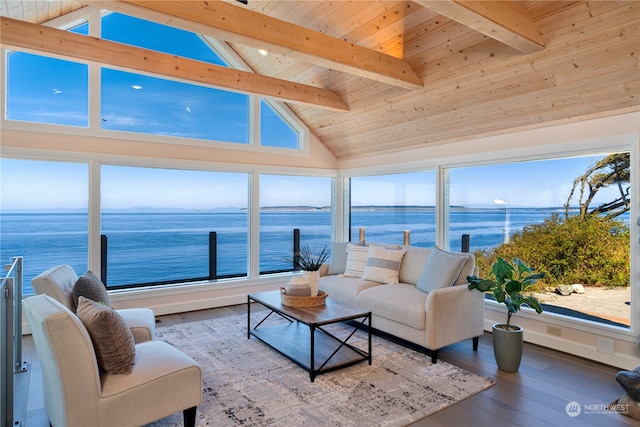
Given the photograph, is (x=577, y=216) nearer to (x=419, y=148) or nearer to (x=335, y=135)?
(x=419, y=148)

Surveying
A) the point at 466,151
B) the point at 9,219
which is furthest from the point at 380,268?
the point at 9,219

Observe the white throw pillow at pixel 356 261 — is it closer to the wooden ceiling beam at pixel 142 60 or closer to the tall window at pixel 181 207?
the tall window at pixel 181 207

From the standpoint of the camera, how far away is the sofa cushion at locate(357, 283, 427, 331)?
3.49 meters

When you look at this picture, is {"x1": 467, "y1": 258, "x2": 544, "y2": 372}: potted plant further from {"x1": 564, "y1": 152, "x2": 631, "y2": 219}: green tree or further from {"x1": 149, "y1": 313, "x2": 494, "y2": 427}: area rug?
{"x1": 564, "y1": 152, "x2": 631, "y2": 219}: green tree

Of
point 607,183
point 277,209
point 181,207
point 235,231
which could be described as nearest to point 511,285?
point 607,183

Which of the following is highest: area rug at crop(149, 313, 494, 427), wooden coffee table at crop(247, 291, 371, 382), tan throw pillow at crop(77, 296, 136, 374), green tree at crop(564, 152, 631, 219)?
green tree at crop(564, 152, 631, 219)

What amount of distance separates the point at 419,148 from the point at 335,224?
2.16m

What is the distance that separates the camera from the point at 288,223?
21.5 feet

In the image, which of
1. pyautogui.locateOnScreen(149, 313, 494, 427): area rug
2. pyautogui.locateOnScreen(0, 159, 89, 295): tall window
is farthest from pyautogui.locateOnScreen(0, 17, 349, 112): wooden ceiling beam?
pyautogui.locateOnScreen(149, 313, 494, 427): area rug

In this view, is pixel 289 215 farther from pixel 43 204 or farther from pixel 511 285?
pixel 511 285

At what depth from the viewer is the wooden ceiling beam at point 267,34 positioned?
2.65 meters

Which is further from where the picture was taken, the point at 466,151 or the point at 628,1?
the point at 466,151

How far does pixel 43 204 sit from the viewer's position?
179 inches
